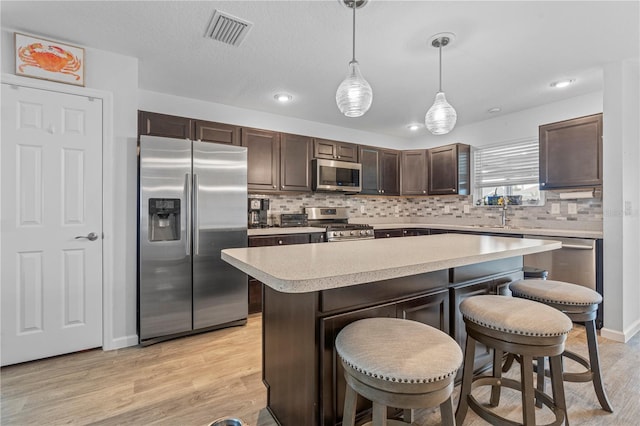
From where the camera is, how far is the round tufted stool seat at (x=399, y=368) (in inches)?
→ 37.6

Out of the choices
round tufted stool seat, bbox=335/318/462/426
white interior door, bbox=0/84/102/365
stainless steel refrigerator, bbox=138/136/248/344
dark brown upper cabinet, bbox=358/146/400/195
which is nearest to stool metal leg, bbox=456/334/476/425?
round tufted stool seat, bbox=335/318/462/426

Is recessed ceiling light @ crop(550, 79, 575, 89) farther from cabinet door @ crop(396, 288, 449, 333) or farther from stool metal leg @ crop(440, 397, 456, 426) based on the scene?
stool metal leg @ crop(440, 397, 456, 426)

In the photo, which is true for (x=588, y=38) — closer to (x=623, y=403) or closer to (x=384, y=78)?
(x=384, y=78)

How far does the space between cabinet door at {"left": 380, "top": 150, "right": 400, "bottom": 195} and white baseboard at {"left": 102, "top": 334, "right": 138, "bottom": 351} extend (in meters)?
3.73

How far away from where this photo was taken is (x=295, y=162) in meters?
4.06

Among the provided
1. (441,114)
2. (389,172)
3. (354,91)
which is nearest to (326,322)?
(354,91)

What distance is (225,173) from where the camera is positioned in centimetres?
298

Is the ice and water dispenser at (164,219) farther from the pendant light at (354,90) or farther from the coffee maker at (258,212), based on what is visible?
the pendant light at (354,90)

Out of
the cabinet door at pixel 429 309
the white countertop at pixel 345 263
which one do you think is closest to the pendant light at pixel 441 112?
the white countertop at pixel 345 263

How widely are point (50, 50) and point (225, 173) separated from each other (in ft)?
5.05

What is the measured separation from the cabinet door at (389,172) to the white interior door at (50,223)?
3687mm

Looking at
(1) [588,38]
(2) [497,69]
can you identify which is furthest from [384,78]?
(1) [588,38]

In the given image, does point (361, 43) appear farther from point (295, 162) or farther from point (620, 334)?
point (620, 334)

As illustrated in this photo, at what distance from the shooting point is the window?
4066 millimetres
